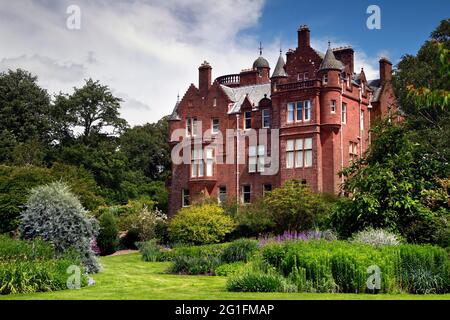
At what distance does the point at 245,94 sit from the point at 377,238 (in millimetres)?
30357

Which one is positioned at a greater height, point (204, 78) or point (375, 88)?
point (204, 78)

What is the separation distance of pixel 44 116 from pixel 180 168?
2134cm

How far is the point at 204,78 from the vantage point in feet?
160

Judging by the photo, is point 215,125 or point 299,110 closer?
point 299,110

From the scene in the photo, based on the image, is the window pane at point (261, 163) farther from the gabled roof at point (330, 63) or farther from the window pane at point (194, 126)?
the gabled roof at point (330, 63)

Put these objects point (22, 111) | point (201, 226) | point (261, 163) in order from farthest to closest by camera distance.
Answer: point (22, 111), point (261, 163), point (201, 226)

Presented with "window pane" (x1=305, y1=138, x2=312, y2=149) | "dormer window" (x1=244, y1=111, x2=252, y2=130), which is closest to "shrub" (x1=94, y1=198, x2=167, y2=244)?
"dormer window" (x1=244, y1=111, x2=252, y2=130)

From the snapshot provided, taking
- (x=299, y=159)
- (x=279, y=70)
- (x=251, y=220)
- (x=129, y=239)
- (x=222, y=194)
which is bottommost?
(x=129, y=239)

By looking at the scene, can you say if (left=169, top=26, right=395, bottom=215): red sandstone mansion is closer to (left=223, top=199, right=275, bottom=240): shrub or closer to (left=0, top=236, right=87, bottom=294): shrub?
(left=223, top=199, right=275, bottom=240): shrub

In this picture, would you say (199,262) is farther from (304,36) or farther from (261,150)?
(304,36)

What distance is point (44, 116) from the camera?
62.8 metres

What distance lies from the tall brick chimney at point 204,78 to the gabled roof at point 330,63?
10617 mm

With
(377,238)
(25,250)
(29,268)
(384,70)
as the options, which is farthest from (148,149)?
(29,268)

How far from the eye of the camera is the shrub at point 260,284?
15109 millimetres
